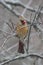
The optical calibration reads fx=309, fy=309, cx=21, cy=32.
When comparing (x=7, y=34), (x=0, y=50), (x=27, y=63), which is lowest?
(x=27, y=63)

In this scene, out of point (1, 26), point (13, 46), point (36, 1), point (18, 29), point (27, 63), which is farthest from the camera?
point (36, 1)

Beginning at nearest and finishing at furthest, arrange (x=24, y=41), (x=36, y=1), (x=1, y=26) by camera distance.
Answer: (x=24, y=41)
(x=1, y=26)
(x=36, y=1)

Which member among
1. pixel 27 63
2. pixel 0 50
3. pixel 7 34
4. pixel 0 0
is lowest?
pixel 27 63

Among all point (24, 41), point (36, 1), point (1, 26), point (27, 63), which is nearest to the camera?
point (24, 41)

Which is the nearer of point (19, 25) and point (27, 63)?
point (19, 25)

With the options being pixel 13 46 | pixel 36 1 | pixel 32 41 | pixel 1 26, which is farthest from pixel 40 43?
pixel 36 1

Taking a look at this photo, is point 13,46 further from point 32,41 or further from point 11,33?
point 11,33

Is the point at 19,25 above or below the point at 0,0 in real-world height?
below

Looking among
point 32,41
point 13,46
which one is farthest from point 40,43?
point 13,46

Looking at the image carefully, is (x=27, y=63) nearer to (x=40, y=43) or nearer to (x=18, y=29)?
(x=40, y=43)
